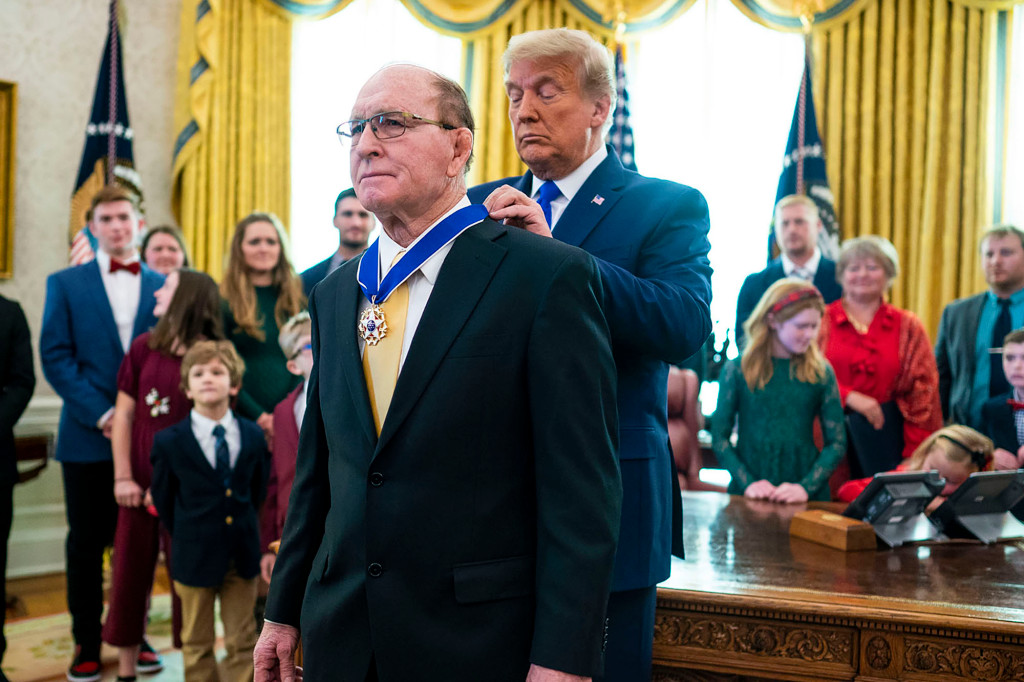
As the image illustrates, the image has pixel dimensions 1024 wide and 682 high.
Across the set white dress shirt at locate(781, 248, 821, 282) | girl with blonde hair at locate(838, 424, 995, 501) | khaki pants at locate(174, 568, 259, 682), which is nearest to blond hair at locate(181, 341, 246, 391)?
khaki pants at locate(174, 568, 259, 682)

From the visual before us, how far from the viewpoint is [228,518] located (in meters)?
3.18

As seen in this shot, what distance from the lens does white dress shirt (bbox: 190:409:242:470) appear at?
327cm

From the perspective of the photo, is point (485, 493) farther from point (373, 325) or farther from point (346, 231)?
point (346, 231)

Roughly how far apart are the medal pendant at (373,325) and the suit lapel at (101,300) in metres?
3.09

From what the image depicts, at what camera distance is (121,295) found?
4.18 m

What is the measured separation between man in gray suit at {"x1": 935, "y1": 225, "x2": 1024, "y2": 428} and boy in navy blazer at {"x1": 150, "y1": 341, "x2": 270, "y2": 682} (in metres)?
3.11

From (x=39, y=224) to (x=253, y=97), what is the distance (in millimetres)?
1570

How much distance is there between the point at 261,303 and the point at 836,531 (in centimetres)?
253

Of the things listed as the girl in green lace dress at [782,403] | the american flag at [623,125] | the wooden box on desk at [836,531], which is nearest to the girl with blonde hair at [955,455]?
the girl in green lace dress at [782,403]

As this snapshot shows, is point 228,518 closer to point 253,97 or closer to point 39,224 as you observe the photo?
point 39,224

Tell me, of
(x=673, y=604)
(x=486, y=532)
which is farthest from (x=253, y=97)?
(x=486, y=532)

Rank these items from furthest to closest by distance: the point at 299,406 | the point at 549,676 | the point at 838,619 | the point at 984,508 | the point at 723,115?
the point at 723,115 → the point at 299,406 → the point at 984,508 → the point at 838,619 → the point at 549,676

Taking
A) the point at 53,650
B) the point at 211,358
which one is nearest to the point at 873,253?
the point at 211,358

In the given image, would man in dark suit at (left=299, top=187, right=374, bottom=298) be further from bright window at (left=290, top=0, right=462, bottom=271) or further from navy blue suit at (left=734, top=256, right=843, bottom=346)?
bright window at (left=290, top=0, right=462, bottom=271)
